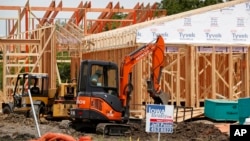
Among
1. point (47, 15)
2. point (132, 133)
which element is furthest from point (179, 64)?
point (47, 15)

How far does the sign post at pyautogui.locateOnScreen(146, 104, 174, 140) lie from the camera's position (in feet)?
53.1

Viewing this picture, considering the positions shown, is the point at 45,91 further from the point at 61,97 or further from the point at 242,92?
the point at 242,92

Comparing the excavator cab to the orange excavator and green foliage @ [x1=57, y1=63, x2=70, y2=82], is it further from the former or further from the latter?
green foliage @ [x1=57, y1=63, x2=70, y2=82]

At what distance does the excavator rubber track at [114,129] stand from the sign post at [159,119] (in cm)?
639

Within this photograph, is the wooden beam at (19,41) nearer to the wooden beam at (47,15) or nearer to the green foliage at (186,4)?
the wooden beam at (47,15)

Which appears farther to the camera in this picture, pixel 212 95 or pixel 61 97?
pixel 212 95

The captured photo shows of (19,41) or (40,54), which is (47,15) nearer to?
(19,41)

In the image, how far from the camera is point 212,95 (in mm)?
31656

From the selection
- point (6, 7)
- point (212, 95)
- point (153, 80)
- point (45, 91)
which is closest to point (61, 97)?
point (45, 91)

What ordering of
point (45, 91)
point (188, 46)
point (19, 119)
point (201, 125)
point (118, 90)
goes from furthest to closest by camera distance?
point (188, 46) → point (45, 91) → point (19, 119) → point (201, 125) → point (118, 90)

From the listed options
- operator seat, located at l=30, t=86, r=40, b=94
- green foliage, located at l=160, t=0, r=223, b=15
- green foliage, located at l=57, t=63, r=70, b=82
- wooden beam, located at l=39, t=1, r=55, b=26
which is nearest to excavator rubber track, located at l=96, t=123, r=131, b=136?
operator seat, located at l=30, t=86, r=40, b=94

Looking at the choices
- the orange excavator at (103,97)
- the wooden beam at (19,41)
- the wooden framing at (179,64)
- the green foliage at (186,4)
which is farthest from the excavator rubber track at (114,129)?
the green foliage at (186,4)

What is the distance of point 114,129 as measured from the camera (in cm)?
2275

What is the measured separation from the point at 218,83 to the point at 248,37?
247 cm
